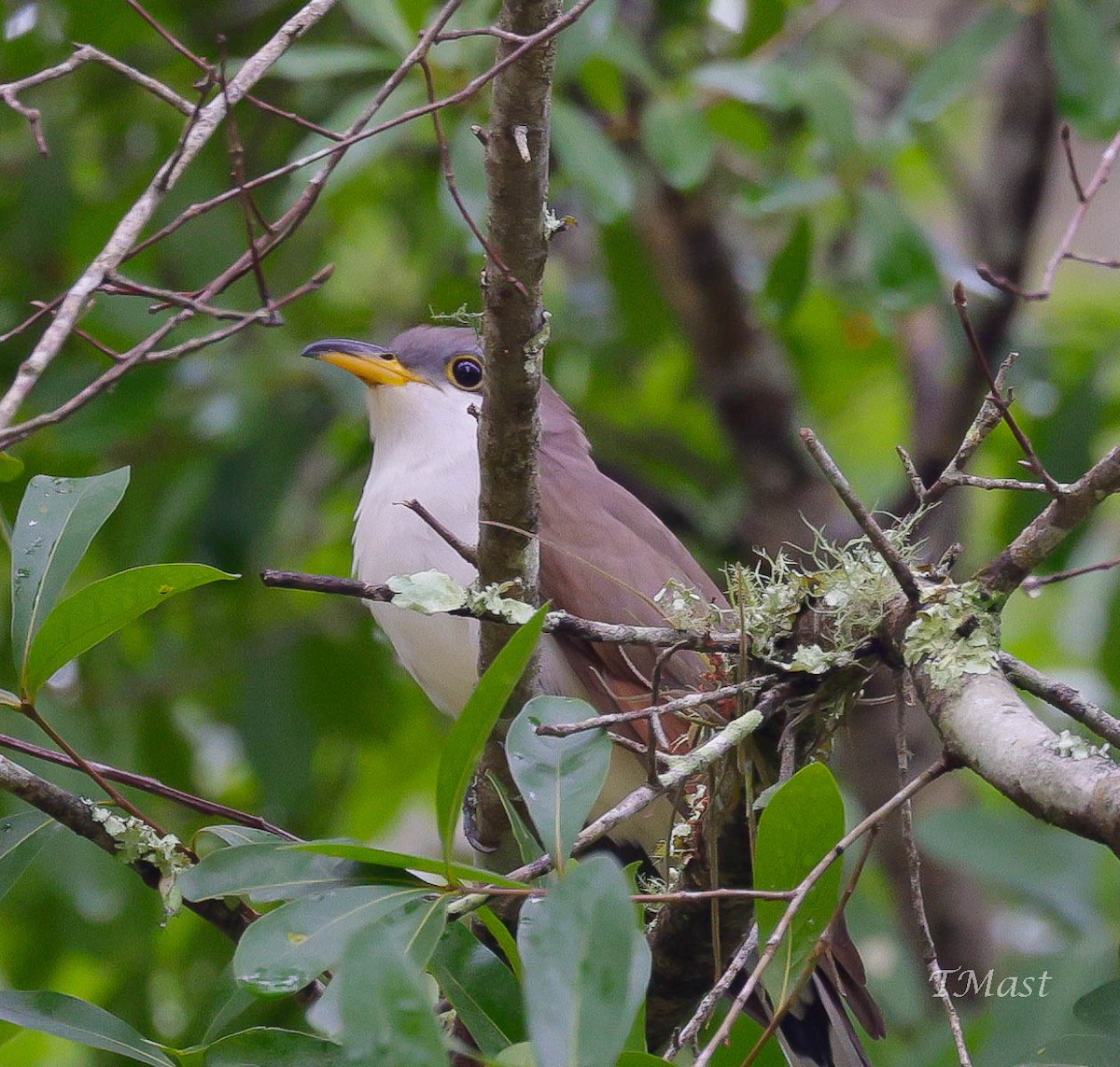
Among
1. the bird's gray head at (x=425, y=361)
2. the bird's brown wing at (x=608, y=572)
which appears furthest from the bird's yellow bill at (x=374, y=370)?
the bird's brown wing at (x=608, y=572)

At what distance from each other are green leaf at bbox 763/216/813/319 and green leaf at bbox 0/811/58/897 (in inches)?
116

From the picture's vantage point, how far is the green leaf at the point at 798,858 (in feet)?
5.95

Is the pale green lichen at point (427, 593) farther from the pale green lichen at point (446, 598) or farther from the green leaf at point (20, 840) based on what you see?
the green leaf at point (20, 840)

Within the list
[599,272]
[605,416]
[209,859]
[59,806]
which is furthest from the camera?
[599,272]

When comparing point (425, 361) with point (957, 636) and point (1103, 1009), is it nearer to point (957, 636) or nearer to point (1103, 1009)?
point (957, 636)

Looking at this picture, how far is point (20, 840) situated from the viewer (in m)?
2.20

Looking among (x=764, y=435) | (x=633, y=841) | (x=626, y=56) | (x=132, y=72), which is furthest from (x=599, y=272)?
(x=132, y=72)

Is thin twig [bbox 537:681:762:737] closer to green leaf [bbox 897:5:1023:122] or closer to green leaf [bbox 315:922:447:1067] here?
green leaf [bbox 315:922:447:1067]

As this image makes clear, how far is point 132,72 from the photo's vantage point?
233cm

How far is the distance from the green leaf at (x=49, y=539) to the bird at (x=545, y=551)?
0.78m

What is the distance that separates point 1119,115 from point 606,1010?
136 inches

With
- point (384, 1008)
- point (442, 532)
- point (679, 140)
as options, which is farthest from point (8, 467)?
point (679, 140)

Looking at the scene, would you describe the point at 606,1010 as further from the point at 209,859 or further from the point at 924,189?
the point at 924,189

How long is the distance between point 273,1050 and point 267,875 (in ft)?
0.76
